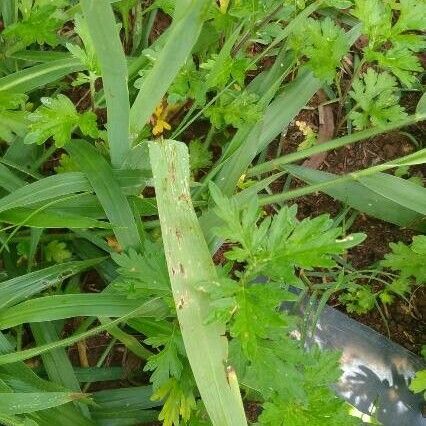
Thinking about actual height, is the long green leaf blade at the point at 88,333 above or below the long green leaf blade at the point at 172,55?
below

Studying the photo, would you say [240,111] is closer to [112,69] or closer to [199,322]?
[112,69]

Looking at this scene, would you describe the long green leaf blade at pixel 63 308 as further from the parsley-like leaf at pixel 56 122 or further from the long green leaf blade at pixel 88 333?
the parsley-like leaf at pixel 56 122

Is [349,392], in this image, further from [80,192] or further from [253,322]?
[80,192]

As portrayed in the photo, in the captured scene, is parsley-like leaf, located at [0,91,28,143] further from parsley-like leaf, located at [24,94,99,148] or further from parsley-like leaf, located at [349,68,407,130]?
parsley-like leaf, located at [349,68,407,130]

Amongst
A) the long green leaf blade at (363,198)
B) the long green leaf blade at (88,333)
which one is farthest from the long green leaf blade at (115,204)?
the long green leaf blade at (363,198)

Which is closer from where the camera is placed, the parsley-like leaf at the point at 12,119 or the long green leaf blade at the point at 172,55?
the long green leaf blade at the point at 172,55

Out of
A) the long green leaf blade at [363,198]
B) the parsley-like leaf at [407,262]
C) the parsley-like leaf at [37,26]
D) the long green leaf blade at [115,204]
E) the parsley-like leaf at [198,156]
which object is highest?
the parsley-like leaf at [37,26]

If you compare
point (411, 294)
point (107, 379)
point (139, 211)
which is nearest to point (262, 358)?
point (139, 211)
